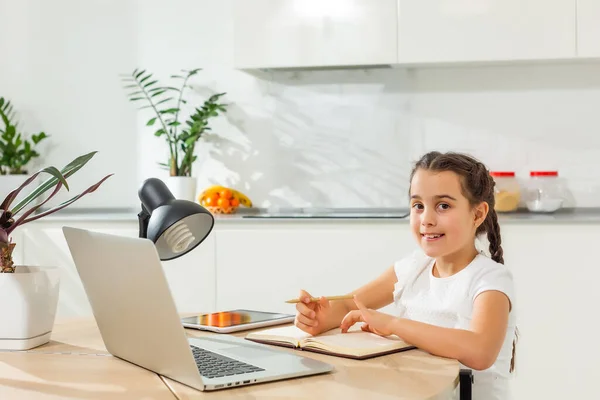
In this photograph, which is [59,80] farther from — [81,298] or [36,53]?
[81,298]

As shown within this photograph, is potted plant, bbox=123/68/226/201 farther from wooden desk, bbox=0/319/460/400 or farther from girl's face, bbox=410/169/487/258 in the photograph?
wooden desk, bbox=0/319/460/400

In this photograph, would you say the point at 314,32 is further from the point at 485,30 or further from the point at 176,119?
the point at 176,119

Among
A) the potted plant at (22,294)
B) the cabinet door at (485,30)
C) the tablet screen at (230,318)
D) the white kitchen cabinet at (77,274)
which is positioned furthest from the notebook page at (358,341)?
the cabinet door at (485,30)

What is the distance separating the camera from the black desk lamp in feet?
4.66

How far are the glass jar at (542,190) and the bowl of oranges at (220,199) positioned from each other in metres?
1.24

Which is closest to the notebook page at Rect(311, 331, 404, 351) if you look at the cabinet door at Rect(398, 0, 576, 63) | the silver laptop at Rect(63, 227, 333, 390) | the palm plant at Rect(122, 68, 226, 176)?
the silver laptop at Rect(63, 227, 333, 390)

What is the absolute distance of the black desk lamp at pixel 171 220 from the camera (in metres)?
1.42

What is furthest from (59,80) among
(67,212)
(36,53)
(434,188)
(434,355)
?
(434,355)

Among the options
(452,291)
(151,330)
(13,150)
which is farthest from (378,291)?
(13,150)

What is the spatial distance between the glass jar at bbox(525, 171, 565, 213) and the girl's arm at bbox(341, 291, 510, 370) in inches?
80.2

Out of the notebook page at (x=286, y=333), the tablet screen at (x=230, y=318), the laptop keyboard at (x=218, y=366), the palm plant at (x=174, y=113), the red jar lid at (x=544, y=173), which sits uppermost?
the palm plant at (x=174, y=113)

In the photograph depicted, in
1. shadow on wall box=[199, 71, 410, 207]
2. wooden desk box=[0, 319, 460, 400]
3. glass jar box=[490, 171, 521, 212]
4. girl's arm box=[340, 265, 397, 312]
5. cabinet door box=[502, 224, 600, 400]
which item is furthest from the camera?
shadow on wall box=[199, 71, 410, 207]

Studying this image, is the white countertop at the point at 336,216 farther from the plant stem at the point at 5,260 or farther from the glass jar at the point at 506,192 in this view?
the plant stem at the point at 5,260

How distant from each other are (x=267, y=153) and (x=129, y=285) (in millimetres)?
2611
